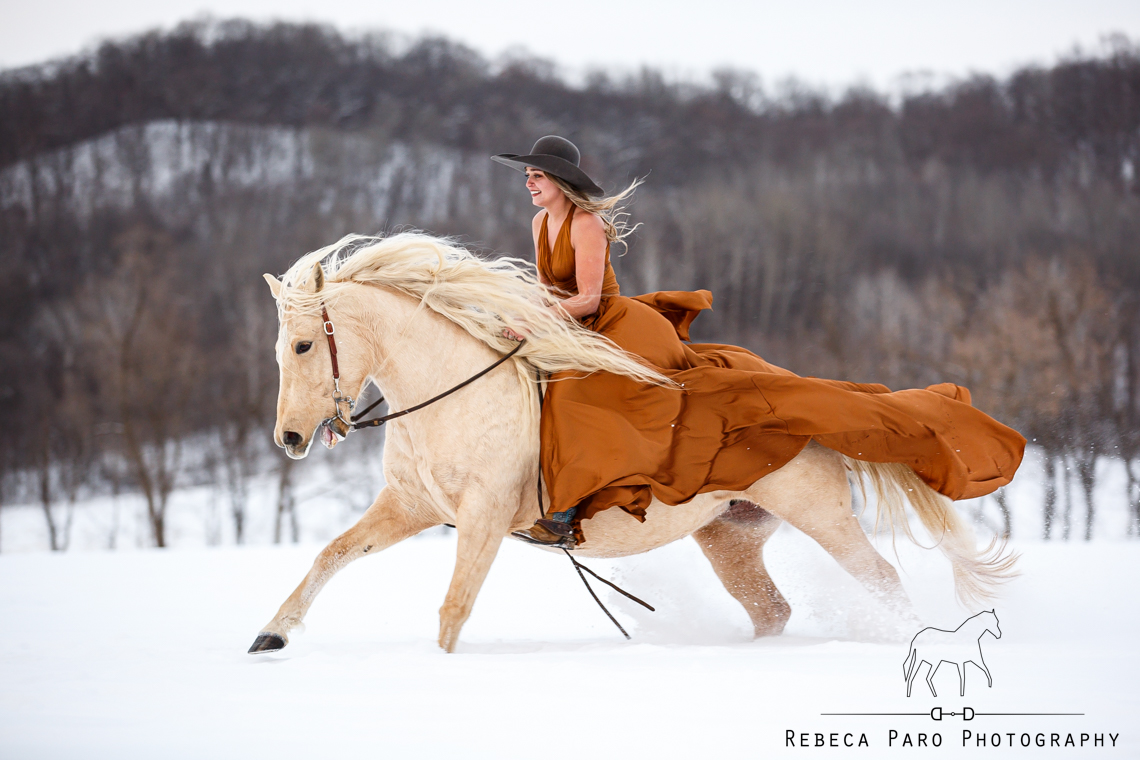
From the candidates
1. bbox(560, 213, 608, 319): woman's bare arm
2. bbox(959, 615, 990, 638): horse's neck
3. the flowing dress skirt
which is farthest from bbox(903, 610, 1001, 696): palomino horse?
bbox(560, 213, 608, 319): woman's bare arm

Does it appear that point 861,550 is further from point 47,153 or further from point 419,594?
point 47,153

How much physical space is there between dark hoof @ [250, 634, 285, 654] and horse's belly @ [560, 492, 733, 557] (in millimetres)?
1306

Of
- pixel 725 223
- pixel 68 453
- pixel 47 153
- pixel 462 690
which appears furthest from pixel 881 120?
pixel 462 690

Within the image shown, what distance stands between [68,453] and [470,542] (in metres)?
25.8

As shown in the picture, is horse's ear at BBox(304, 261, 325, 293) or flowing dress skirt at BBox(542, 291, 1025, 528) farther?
flowing dress skirt at BBox(542, 291, 1025, 528)

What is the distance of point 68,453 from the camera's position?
947 inches

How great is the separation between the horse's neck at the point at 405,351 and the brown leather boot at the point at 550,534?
A: 2.40 ft

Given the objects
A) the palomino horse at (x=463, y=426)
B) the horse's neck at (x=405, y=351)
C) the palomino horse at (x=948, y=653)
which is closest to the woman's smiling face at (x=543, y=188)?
the palomino horse at (x=463, y=426)

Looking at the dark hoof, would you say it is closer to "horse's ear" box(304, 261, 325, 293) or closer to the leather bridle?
the leather bridle

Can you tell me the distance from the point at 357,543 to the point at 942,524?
273cm

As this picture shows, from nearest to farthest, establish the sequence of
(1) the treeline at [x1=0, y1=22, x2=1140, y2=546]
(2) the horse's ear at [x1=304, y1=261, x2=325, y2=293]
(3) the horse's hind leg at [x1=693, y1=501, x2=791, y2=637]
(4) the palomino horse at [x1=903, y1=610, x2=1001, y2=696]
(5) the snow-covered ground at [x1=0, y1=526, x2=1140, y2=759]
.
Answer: (5) the snow-covered ground at [x1=0, y1=526, x2=1140, y2=759], (4) the palomino horse at [x1=903, y1=610, x2=1001, y2=696], (2) the horse's ear at [x1=304, y1=261, x2=325, y2=293], (3) the horse's hind leg at [x1=693, y1=501, x2=791, y2=637], (1) the treeline at [x1=0, y1=22, x2=1140, y2=546]

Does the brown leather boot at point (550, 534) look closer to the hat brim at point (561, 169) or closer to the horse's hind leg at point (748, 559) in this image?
the horse's hind leg at point (748, 559)

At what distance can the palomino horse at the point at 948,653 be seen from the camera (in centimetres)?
252

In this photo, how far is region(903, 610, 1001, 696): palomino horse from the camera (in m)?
2.52
